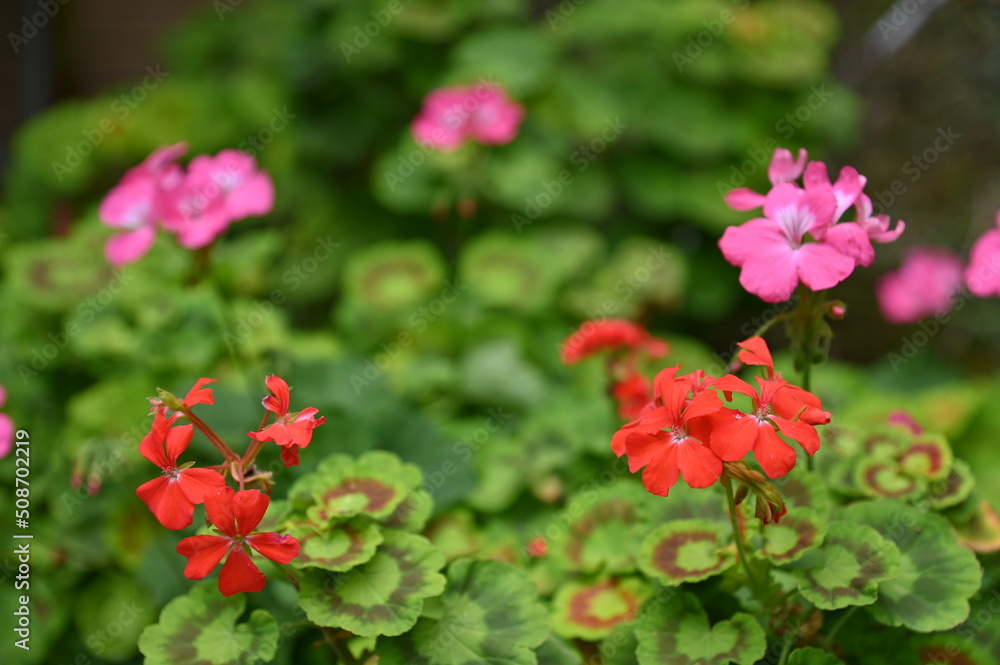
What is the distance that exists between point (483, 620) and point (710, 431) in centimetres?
41

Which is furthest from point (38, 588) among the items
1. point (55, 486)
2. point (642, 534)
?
point (642, 534)

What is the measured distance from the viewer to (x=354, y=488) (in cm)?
114

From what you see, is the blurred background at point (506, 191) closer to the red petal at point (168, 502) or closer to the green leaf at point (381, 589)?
the green leaf at point (381, 589)

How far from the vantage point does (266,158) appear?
3.16 meters

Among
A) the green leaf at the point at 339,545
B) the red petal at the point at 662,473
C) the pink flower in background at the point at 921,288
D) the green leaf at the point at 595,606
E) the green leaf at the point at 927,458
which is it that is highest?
the red petal at the point at 662,473

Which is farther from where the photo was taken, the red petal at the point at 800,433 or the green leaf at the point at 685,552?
the green leaf at the point at 685,552

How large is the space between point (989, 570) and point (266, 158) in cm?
272

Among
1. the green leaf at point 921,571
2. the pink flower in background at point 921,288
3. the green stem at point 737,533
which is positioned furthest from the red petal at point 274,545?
the pink flower in background at point 921,288

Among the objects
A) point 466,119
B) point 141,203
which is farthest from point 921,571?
point 466,119

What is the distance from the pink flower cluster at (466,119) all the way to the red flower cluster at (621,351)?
80 cm

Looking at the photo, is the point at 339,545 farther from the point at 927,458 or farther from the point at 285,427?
the point at 927,458

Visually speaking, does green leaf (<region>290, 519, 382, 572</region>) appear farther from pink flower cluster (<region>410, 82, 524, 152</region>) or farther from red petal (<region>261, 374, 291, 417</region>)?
pink flower cluster (<region>410, 82, 524, 152</region>)

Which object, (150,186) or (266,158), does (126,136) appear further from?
(150,186)

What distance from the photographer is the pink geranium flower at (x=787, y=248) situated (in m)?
1.00
